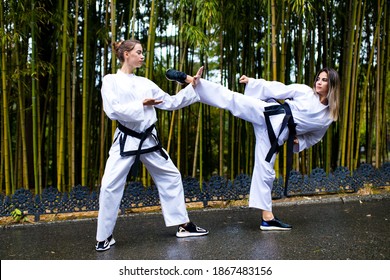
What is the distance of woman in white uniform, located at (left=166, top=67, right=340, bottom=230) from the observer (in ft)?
9.14

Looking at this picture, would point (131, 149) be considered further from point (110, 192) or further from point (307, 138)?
point (307, 138)

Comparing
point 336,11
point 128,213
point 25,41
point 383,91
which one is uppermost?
point 336,11

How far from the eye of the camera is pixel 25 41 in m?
4.07

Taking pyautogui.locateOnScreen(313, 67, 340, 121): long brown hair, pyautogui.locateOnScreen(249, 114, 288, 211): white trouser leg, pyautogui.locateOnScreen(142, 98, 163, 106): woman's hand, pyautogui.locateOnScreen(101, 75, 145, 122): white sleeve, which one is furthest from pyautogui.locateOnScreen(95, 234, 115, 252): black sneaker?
pyautogui.locateOnScreen(313, 67, 340, 121): long brown hair

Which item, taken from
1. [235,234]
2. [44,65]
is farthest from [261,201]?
[44,65]

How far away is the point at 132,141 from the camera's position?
2602 mm

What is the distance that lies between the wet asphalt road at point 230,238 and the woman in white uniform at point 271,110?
0.95ft

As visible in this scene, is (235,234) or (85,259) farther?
(235,234)

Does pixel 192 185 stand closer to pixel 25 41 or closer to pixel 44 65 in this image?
pixel 44 65

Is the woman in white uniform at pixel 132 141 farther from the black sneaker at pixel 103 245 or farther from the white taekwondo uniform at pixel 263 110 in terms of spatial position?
the white taekwondo uniform at pixel 263 110

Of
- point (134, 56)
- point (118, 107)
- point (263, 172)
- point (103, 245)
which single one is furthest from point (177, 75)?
point (103, 245)

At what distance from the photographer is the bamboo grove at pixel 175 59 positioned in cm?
367

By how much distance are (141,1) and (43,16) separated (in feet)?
4.36

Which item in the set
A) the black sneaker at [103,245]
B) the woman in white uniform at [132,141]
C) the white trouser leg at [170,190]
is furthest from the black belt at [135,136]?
the black sneaker at [103,245]
